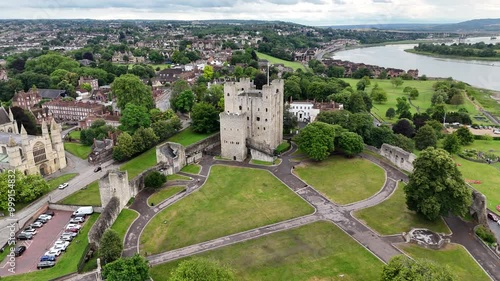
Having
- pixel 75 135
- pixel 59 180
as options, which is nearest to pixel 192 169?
pixel 59 180

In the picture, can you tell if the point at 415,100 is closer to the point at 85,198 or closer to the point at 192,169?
the point at 192,169

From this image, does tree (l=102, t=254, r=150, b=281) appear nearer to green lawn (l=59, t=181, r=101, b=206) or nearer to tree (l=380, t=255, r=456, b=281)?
green lawn (l=59, t=181, r=101, b=206)

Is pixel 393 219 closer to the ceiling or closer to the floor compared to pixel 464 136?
closer to the floor

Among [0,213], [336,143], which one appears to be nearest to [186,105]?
[336,143]

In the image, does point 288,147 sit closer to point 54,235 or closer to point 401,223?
point 401,223


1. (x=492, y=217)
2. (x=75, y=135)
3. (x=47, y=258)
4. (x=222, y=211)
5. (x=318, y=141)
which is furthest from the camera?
(x=75, y=135)

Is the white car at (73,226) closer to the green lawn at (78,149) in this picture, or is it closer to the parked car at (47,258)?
the parked car at (47,258)
